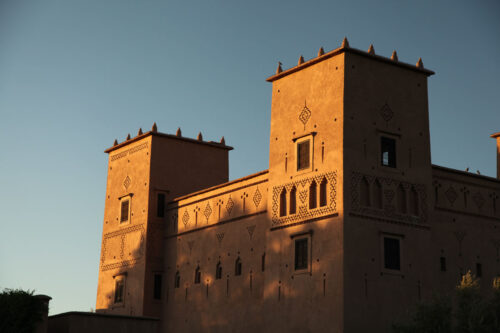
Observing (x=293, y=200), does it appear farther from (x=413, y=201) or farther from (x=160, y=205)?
(x=160, y=205)

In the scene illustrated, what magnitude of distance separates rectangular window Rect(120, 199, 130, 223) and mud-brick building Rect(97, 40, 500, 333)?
4.18 meters

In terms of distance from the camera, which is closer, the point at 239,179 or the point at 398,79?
the point at 398,79

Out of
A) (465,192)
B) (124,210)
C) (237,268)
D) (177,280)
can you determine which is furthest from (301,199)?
(124,210)

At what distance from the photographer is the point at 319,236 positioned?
24719 mm

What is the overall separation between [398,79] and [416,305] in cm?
738

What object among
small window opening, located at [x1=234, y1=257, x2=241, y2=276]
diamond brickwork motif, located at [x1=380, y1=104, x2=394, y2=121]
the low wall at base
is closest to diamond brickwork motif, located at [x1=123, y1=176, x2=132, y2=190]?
small window opening, located at [x1=234, y1=257, x2=241, y2=276]

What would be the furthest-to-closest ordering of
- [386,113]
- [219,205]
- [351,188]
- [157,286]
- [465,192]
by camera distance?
[157,286] → [219,205] → [465,192] → [386,113] → [351,188]

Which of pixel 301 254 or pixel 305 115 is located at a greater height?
pixel 305 115

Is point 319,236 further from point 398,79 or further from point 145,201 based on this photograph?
point 145,201

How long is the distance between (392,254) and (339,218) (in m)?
1.99

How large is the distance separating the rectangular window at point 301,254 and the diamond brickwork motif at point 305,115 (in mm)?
3683

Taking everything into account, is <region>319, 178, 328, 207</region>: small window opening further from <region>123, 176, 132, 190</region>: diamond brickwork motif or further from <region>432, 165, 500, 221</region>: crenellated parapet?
<region>123, 176, 132, 190</region>: diamond brickwork motif

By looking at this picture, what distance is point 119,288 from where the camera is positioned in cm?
3375

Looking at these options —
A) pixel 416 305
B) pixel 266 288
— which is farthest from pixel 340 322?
pixel 266 288
